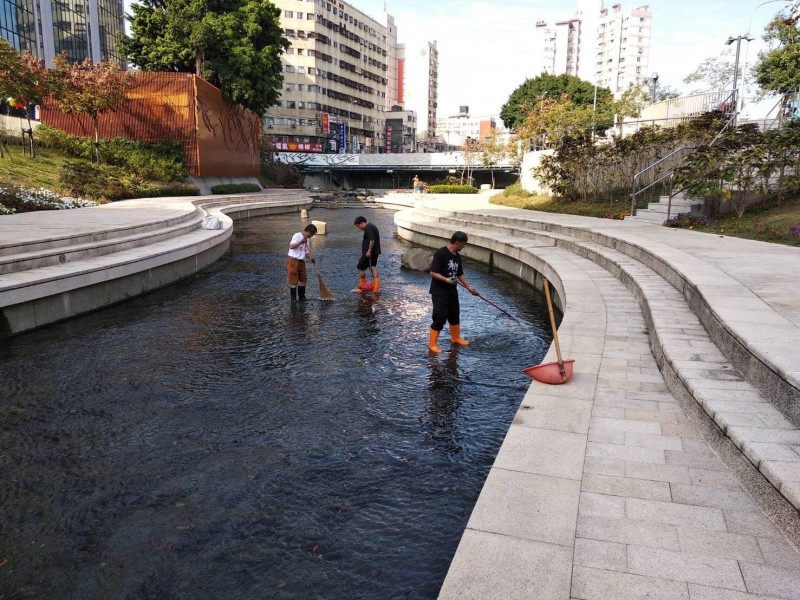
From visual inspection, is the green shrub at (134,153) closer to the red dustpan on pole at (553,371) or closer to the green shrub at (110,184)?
the green shrub at (110,184)

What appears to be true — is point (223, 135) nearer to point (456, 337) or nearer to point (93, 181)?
point (93, 181)

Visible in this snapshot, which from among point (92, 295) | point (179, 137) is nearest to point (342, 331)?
point (92, 295)

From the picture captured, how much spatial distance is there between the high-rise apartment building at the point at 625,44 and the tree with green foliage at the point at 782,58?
4055 inches

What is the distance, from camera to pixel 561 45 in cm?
13862

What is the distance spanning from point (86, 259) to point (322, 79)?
8490 centimetres

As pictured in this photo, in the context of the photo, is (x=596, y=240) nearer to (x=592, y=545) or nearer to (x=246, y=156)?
(x=592, y=545)

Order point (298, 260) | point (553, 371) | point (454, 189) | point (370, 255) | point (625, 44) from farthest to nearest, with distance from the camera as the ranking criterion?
point (625, 44) → point (454, 189) → point (370, 255) → point (298, 260) → point (553, 371)

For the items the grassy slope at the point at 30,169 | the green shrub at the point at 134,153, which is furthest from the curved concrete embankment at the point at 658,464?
the green shrub at the point at 134,153

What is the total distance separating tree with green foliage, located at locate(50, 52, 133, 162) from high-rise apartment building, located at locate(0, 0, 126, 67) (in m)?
11.5

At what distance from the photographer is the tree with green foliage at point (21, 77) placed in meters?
23.9

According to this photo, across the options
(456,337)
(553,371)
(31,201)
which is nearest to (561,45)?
(31,201)

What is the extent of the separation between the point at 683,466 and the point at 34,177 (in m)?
25.6

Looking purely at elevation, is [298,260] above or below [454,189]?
below

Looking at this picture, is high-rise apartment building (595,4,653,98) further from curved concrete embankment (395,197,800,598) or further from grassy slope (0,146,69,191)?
curved concrete embankment (395,197,800,598)
